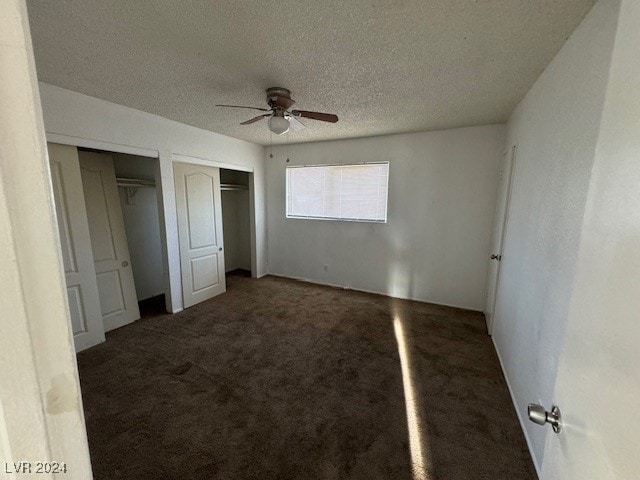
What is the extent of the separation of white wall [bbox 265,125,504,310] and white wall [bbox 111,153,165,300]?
6.75 ft

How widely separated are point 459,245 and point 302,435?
2994mm

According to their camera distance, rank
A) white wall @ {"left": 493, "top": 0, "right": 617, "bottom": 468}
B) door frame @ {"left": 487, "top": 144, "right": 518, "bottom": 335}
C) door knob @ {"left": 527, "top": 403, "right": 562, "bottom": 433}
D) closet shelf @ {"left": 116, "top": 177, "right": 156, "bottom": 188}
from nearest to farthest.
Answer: door knob @ {"left": 527, "top": 403, "right": 562, "bottom": 433}
white wall @ {"left": 493, "top": 0, "right": 617, "bottom": 468}
door frame @ {"left": 487, "top": 144, "right": 518, "bottom": 335}
closet shelf @ {"left": 116, "top": 177, "right": 156, "bottom": 188}

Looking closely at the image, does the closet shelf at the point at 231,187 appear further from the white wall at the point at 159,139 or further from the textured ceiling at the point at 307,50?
the textured ceiling at the point at 307,50

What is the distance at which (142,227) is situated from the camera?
12.5ft

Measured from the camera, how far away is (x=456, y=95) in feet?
7.91

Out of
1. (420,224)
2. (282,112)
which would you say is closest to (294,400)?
(282,112)

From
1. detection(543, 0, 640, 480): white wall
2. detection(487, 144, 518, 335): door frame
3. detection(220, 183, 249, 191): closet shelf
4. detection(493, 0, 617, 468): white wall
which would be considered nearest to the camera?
detection(543, 0, 640, 480): white wall

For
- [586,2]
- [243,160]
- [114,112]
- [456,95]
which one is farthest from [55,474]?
[243,160]

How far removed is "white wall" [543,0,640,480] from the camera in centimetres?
Result: 48

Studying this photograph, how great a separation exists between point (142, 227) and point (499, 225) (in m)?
4.59

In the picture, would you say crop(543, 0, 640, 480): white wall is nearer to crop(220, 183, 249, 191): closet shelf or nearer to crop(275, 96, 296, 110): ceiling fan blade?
crop(275, 96, 296, 110): ceiling fan blade

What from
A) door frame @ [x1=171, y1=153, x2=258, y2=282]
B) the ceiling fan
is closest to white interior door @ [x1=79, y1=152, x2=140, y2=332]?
door frame @ [x1=171, y1=153, x2=258, y2=282]

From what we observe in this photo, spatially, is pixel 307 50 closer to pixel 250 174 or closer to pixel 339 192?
pixel 339 192

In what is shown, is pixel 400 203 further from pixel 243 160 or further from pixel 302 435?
pixel 302 435
